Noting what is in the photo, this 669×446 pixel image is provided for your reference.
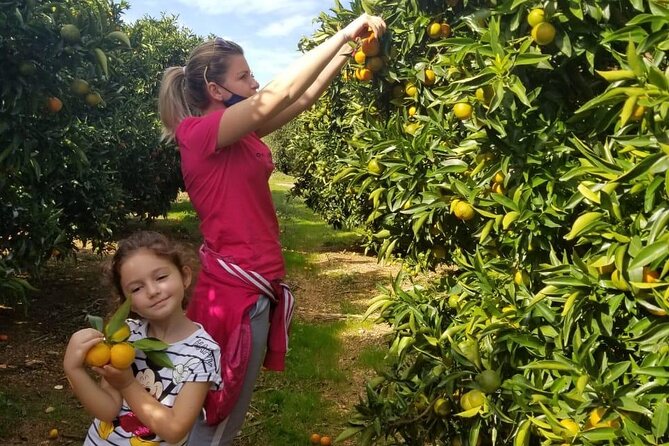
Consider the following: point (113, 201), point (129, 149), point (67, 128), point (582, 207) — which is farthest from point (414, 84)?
point (129, 149)

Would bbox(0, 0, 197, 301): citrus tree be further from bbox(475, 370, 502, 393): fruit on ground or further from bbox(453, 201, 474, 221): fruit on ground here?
bbox(475, 370, 502, 393): fruit on ground

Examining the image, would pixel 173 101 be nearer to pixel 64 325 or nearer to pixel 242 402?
pixel 242 402

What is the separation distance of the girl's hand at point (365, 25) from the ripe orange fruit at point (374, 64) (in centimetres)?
29

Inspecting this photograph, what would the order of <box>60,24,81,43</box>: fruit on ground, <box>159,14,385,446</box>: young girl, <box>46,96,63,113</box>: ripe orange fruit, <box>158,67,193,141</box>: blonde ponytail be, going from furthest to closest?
<box>46,96,63,113</box>: ripe orange fruit → <box>60,24,81,43</box>: fruit on ground → <box>158,67,193,141</box>: blonde ponytail → <box>159,14,385,446</box>: young girl

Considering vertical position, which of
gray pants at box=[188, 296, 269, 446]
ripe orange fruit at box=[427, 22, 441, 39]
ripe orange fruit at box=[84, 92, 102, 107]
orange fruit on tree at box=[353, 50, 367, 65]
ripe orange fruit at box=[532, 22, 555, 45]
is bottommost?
gray pants at box=[188, 296, 269, 446]

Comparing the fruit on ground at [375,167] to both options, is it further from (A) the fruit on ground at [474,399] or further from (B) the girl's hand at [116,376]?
(B) the girl's hand at [116,376]

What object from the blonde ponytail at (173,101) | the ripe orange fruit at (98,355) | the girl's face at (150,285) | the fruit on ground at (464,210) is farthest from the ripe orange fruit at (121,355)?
the fruit on ground at (464,210)

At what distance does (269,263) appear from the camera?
2145mm

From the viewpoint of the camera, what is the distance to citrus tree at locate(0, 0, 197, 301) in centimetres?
266

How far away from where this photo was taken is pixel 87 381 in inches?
61.4

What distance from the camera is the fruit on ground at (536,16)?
190cm

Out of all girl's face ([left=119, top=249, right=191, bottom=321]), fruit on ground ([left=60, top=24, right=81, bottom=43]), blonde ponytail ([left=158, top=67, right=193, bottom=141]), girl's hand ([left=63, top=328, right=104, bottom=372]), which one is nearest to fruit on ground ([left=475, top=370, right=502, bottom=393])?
girl's face ([left=119, top=249, right=191, bottom=321])

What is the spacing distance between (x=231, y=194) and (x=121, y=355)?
0.72 metres

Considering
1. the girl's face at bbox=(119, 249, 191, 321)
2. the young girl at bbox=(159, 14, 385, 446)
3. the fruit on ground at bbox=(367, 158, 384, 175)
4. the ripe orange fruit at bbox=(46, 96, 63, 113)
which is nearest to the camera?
the girl's face at bbox=(119, 249, 191, 321)
